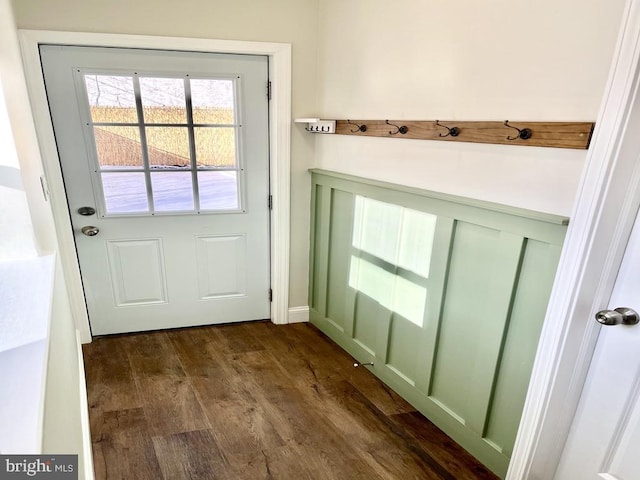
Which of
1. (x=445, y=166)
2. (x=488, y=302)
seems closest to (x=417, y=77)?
(x=445, y=166)

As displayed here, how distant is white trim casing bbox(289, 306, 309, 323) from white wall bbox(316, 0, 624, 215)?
3.85ft

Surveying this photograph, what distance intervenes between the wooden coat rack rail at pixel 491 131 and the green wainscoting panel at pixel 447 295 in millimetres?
241

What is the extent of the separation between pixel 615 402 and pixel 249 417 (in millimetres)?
1533

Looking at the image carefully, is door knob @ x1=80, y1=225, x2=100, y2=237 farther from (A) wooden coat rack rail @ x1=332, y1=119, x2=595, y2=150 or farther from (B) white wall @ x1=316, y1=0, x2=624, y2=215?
(A) wooden coat rack rail @ x1=332, y1=119, x2=595, y2=150

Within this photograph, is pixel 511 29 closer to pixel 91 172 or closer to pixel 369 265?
pixel 369 265

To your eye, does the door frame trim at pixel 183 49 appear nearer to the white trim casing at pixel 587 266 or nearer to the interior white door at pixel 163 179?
the interior white door at pixel 163 179

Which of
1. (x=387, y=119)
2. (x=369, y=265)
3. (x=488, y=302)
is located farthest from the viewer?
(x=369, y=265)

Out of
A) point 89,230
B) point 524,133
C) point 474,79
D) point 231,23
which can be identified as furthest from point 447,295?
point 89,230

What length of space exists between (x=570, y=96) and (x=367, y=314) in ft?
4.93

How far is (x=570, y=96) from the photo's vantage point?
4.09 feet

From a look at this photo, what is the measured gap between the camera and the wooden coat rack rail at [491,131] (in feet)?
4.05

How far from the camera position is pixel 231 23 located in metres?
2.28

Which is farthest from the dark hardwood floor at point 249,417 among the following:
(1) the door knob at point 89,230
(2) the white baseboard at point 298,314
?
(1) the door knob at point 89,230

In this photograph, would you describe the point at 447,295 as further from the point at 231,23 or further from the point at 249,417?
the point at 231,23
